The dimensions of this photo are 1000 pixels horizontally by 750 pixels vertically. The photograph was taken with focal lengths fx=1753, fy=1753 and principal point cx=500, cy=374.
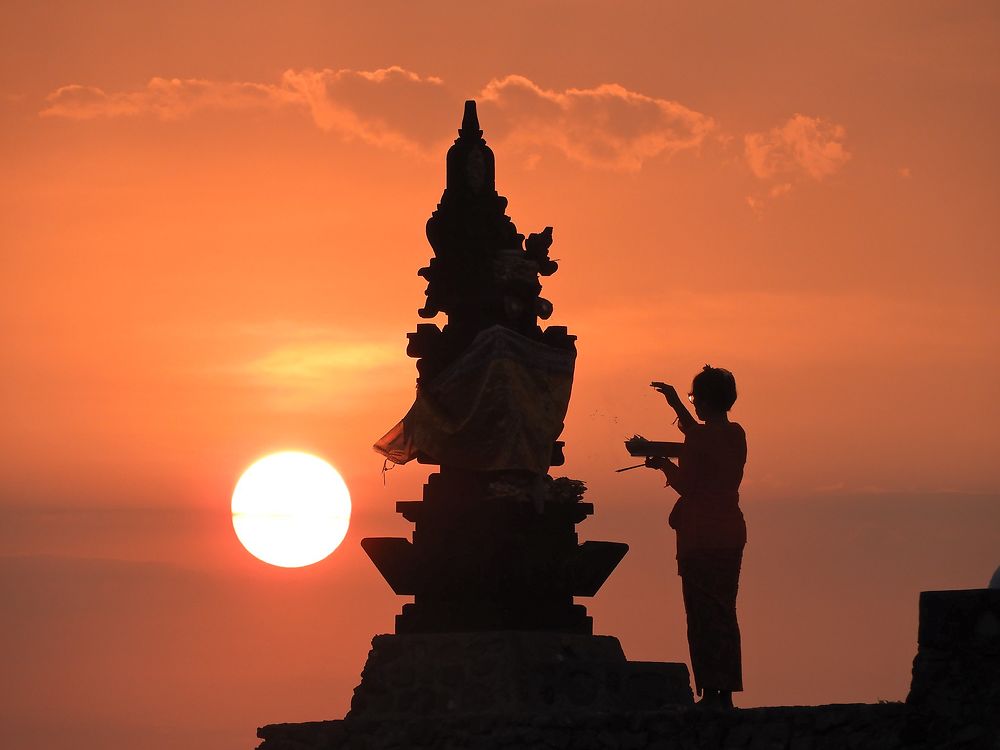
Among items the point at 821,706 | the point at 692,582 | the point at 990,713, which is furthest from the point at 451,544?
the point at 990,713

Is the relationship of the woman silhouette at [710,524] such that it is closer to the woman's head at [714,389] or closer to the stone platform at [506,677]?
the woman's head at [714,389]

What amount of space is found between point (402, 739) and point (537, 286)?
5.71 metres

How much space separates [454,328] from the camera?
68.4ft

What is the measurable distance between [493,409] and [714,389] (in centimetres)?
356

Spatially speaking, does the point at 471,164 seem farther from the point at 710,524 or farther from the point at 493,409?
the point at 710,524

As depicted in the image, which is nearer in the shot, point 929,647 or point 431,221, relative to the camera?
point 929,647

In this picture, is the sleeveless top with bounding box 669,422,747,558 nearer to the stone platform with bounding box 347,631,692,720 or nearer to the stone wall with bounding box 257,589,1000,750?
the stone wall with bounding box 257,589,1000,750

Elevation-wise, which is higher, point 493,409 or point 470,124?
point 470,124

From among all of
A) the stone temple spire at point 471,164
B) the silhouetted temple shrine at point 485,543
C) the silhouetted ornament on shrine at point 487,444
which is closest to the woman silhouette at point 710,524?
the silhouetted temple shrine at point 485,543

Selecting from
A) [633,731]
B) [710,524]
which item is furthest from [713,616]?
[633,731]

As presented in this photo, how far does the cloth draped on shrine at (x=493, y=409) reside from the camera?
792 inches

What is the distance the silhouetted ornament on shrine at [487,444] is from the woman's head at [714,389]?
3.22 m

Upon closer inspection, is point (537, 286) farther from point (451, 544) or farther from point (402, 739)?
point (402, 739)

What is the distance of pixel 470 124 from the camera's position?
21484mm
